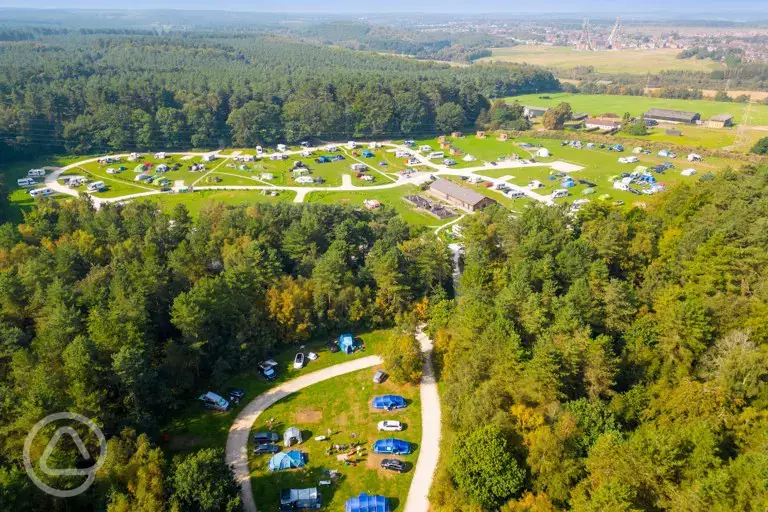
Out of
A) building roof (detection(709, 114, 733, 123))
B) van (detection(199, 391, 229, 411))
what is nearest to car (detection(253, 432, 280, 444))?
van (detection(199, 391, 229, 411))

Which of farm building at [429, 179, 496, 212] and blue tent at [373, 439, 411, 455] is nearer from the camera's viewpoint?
blue tent at [373, 439, 411, 455]

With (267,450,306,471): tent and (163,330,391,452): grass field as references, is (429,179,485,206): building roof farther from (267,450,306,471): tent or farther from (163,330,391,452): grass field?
(267,450,306,471): tent

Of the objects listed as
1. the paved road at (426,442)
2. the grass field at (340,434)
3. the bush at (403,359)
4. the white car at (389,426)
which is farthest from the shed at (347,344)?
the white car at (389,426)

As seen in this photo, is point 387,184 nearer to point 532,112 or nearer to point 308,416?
point 308,416

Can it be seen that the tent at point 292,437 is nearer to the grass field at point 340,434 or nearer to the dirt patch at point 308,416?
the grass field at point 340,434

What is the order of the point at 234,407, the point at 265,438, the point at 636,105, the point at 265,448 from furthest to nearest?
the point at 636,105, the point at 234,407, the point at 265,438, the point at 265,448

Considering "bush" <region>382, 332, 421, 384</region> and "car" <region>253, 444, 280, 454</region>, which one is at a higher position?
"bush" <region>382, 332, 421, 384</region>

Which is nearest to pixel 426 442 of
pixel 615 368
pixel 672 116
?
pixel 615 368
